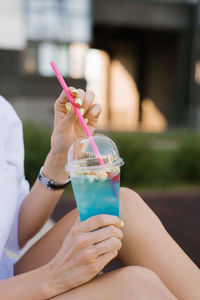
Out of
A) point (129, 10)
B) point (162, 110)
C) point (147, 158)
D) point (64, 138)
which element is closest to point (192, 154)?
point (147, 158)

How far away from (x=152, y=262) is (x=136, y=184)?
189 inches

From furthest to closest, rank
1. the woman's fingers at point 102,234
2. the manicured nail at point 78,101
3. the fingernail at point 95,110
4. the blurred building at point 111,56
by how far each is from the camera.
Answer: the blurred building at point 111,56 < the fingernail at point 95,110 < the manicured nail at point 78,101 < the woman's fingers at point 102,234

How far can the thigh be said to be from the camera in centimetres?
129

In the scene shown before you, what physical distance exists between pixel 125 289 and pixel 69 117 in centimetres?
53

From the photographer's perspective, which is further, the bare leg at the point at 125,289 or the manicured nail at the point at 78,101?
the manicured nail at the point at 78,101

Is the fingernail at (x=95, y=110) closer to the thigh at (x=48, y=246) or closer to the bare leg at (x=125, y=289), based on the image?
the thigh at (x=48, y=246)

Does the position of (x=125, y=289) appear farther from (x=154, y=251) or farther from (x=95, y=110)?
(x=95, y=110)

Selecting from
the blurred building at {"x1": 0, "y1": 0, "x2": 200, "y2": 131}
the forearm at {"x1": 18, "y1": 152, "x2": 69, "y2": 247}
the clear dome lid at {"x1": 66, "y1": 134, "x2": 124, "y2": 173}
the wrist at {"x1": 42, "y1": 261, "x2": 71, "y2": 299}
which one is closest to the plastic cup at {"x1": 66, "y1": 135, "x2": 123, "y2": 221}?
the clear dome lid at {"x1": 66, "y1": 134, "x2": 124, "y2": 173}

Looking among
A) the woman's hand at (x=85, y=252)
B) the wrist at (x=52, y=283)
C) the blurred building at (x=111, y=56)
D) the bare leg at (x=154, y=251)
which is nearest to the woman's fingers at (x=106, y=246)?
the woman's hand at (x=85, y=252)

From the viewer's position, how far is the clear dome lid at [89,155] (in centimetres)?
93

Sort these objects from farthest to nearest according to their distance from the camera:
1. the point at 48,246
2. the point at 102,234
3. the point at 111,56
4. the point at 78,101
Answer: the point at 111,56 < the point at 48,246 < the point at 78,101 < the point at 102,234

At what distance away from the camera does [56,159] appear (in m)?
1.34

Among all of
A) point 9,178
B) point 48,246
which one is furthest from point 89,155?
point 48,246

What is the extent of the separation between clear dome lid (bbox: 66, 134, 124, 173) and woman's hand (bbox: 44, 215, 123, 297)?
0.13m
